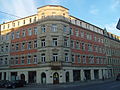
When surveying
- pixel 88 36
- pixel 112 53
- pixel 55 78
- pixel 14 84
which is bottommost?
pixel 14 84

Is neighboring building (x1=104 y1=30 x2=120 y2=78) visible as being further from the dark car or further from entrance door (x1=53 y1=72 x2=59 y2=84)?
the dark car

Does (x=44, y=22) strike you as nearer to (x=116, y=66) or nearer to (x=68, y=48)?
(x=68, y=48)

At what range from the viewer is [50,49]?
3569 centimetres

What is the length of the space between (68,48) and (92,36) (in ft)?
48.8

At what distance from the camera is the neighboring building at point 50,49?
3594 cm

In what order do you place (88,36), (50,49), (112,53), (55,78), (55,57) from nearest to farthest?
1. (55,78)
2. (50,49)
3. (55,57)
4. (88,36)
5. (112,53)

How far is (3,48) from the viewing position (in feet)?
152

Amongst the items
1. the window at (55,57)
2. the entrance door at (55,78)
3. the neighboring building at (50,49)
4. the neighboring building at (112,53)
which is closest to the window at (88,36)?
the neighboring building at (50,49)

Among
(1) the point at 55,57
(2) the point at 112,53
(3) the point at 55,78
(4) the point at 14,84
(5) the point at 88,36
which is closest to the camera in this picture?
(4) the point at 14,84

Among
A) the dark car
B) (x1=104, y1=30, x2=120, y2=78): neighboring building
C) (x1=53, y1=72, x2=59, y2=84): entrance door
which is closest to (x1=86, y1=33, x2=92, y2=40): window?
(x1=104, y1=30, x2=120, y2=78): neighboring building

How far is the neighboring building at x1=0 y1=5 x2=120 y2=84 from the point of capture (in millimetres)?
35938

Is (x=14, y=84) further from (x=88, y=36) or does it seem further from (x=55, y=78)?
(x=88, y=36)

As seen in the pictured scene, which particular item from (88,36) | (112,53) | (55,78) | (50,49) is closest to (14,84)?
(55,78)

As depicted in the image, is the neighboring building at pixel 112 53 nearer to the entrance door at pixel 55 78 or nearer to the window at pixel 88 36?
the window at pixel 88 36
